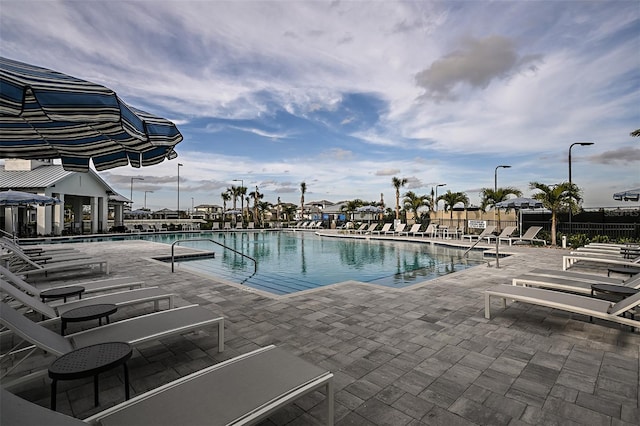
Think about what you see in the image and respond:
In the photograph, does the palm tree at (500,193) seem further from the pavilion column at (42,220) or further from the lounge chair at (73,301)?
the pavilion column at (42,220)

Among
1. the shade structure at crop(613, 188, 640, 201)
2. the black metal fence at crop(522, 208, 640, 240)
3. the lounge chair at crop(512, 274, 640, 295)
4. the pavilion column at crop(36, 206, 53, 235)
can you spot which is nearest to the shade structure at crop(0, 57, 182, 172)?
the lounge chair at crop(512, 274, 640, 295)

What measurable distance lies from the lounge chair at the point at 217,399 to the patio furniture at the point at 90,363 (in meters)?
0.52

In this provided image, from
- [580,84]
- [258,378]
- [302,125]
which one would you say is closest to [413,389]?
[258,378]

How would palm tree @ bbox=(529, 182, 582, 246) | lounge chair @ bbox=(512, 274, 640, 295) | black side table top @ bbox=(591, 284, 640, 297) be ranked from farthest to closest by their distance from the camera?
palm tree @ bbox=(529, 182, 582, 246) → lounge chair @ bbox=(512, 274, 640, 295) → black side table top @ bbox=(591, 284, 640, 297)

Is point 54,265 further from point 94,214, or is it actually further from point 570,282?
point 94,214

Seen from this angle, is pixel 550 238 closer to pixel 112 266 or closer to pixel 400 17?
pixel 400 17

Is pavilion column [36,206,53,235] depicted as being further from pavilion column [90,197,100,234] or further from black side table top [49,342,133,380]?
black side table top [49,342,133,380]

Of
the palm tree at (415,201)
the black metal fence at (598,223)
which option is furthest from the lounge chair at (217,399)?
the palm tree at (415,201)

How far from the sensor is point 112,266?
8.85 m

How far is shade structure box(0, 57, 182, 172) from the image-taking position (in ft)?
7.48

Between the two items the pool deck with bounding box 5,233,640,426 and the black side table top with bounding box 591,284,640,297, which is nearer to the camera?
the pool deck with bounding box 5,233,640,426

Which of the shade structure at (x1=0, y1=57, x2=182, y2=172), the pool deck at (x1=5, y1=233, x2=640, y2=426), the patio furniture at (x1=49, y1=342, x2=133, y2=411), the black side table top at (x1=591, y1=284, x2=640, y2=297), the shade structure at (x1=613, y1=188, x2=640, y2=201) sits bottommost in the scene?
the pool deck at (x1=5, y1=233, x2=640, y2=426)

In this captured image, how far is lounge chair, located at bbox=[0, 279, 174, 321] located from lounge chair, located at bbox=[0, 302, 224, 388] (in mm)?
502

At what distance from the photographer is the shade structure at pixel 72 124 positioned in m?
2.28
